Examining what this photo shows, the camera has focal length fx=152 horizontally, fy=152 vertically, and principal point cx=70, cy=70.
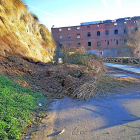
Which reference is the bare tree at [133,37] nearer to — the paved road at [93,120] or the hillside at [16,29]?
the hillside at [16,29]

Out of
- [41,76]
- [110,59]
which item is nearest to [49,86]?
[41,76]

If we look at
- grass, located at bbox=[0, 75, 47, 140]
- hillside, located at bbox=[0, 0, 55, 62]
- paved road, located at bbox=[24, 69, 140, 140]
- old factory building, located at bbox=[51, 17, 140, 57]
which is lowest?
paved road, located at bbox=[24, 69, 140, 140]

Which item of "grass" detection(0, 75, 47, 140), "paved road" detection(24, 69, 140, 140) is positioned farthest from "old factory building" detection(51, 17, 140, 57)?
"grass" detection(0, 75, 47, 140)

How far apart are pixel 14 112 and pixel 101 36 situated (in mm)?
45023

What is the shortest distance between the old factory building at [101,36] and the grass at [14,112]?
40.7 m

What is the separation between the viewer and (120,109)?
15.4 ft

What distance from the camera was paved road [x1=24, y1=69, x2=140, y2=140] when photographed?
3217mm

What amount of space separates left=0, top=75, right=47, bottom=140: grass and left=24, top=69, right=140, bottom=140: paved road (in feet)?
1.40

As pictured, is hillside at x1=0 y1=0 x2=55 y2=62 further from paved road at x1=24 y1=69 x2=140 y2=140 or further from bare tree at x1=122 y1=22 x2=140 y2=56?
bare tree at x1=122 y1=22 x2=140 y2=56

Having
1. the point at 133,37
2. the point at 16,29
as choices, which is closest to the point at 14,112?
the point at 16,29

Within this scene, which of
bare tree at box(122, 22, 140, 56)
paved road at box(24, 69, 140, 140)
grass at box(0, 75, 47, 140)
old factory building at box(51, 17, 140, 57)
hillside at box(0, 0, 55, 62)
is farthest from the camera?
old factory building at box(51, 17, 140, 57)

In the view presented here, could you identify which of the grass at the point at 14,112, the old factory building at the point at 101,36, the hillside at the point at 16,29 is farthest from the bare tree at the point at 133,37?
the grass at the point at 14,112

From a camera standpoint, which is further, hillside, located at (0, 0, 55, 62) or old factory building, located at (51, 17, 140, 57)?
old factory building, located at (51, 17, 140, 57)

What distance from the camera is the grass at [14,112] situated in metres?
3.05
